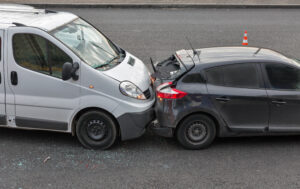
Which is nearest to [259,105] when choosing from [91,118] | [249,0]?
[91,118]

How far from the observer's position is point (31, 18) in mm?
6172

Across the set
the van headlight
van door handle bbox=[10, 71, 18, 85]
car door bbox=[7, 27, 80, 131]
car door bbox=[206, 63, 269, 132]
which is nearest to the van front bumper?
the van headlight

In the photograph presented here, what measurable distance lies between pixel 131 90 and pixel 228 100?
1493 mm

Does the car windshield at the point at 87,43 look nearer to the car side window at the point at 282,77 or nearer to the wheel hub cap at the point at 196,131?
the wheel hub cap at the point at 196,131

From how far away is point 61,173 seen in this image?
523 centimetres

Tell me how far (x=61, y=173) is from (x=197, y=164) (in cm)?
195

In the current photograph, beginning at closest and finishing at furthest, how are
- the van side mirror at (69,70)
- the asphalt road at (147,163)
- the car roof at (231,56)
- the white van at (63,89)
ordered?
the asphalt road at (147,163), the van side mirror at (69,70), the white van at (63,89), the car roof at (231,56)

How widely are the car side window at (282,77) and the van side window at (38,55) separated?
3.12 m

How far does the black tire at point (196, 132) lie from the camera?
5791mm

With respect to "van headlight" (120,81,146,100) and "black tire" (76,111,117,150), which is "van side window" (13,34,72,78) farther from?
"van headlight" (120,81,146,100)

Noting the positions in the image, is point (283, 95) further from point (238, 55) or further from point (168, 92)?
point (168, 92)

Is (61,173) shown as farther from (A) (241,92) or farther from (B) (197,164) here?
(A) (241,92)

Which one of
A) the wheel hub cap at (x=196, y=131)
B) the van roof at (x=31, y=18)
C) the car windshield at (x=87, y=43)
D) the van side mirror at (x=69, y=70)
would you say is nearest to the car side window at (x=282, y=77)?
the wheel hub cap at (x=196, y=131)

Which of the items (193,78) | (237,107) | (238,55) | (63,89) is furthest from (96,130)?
(238,55)
